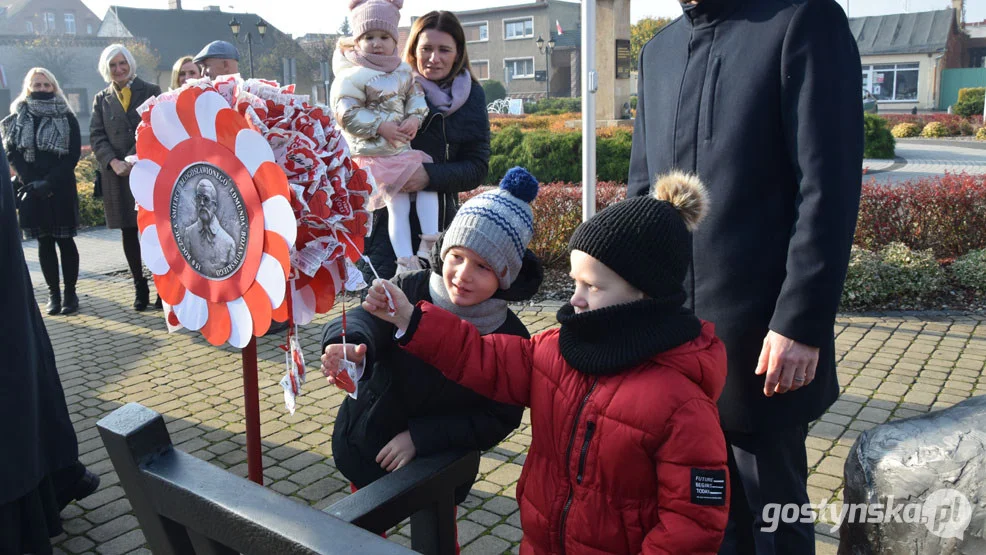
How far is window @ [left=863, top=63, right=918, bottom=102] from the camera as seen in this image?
45.0 metres

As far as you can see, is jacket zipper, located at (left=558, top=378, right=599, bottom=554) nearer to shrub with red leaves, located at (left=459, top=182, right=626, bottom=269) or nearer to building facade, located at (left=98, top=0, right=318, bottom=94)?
shrub with red leaves, located at (left=459, top=182, right=626, bottom=269)

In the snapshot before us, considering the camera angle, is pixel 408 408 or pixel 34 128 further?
pixel 34 128

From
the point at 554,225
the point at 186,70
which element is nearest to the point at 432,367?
the point at 186,70

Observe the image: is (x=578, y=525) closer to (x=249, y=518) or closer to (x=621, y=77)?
(x=249, y=518)

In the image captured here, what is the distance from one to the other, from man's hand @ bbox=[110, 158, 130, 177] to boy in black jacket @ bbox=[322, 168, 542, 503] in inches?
188

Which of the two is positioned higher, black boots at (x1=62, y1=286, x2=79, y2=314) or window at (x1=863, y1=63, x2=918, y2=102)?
window at (x1=863, y1=63, x2=918, y2=102)

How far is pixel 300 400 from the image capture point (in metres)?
4.70

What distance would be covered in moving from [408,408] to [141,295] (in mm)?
5542

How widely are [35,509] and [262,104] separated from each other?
2104 mm

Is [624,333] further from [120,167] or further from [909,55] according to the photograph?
[909,55]

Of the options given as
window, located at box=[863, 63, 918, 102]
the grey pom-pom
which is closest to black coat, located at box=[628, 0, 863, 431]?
the grey pom-pom

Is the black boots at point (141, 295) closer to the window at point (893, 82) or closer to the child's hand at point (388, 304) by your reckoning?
the child's hand at point (388, 304)

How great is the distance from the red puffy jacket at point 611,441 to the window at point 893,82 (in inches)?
1945

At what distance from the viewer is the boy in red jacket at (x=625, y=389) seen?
1.59 metres
